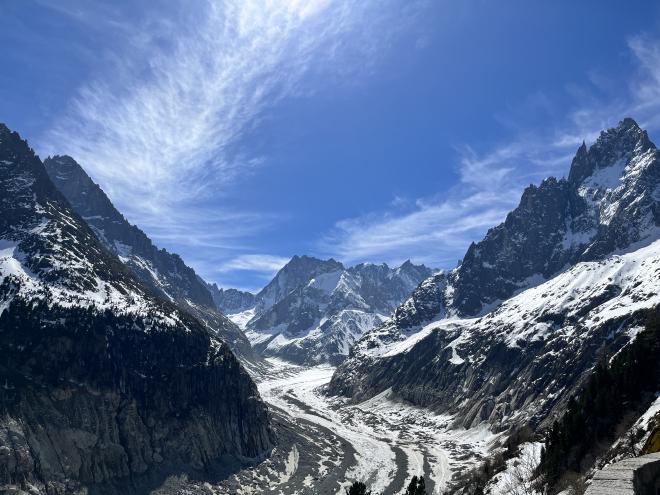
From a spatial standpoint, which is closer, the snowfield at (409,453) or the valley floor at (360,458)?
the valley floor at (360,458)

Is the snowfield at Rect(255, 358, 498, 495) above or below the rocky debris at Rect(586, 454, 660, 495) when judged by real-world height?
below

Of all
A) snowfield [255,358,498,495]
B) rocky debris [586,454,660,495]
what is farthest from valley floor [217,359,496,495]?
rocky debris [586,454,660,495]

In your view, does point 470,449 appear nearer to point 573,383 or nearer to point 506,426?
point 506,426

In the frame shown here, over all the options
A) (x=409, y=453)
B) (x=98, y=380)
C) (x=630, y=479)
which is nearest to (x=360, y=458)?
(x=409, y=453)

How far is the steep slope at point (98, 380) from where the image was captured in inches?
3898

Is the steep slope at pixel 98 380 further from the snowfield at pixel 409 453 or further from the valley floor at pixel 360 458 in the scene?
the snowfield at pixel 409 453

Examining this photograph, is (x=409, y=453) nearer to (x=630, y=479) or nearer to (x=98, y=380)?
(x=98, y=380)

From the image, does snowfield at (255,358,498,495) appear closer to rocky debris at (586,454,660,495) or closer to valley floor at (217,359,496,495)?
valley floor at (217,359,496,495)

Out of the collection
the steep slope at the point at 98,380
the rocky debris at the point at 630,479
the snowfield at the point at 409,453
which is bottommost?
the snowfield at the point at 409,453

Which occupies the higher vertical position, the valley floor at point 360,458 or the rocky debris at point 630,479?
the rocky debris at point 630,479

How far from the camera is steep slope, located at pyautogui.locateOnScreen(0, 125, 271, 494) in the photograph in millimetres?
99000

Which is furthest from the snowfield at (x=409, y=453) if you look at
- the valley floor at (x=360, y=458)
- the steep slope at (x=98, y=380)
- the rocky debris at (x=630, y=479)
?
the rocky debris at (x=630, y=479)

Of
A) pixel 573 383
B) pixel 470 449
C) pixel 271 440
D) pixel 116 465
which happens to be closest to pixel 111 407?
pixel 116 465

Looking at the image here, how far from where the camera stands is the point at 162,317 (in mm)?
144125
